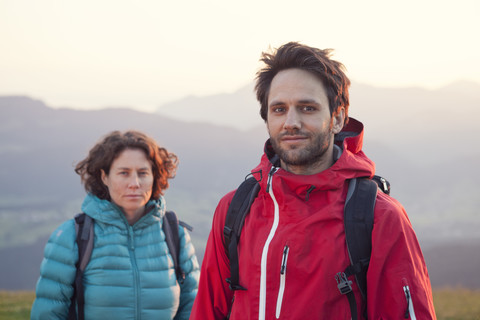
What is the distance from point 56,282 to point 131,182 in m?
1.17

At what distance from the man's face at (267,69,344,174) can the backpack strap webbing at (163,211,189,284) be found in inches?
77.0

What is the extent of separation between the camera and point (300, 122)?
2.84 m

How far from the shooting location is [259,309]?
262 cm

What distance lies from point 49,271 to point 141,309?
0.92 meters

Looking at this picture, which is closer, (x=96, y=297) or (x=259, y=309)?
(x=259, y=309)

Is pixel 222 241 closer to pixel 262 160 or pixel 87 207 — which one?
pixel 262 160

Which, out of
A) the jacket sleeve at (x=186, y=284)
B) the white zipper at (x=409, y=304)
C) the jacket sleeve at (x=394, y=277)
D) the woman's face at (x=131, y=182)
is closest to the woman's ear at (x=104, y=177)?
the woman's face at (x=131, y=182)

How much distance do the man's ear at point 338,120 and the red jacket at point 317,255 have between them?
21 cm

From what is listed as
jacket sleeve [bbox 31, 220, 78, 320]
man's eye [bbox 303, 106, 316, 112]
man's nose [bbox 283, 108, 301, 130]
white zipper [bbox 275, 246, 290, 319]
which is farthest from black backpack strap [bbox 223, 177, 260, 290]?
jacket sleeve [bbox 31, 220, 78, 320]

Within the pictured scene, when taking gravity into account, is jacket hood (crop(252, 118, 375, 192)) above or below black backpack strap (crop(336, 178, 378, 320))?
above

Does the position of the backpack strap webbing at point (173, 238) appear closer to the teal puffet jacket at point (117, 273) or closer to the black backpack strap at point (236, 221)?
the teal puffet jacket at point (117, 273)

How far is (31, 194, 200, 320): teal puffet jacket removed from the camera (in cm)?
399

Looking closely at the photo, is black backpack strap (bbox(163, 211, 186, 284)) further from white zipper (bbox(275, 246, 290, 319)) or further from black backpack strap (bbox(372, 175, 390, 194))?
black backpack strap (bbox(372, 175, 390, 194))

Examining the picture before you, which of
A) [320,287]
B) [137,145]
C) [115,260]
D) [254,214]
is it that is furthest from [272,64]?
[115,260]
